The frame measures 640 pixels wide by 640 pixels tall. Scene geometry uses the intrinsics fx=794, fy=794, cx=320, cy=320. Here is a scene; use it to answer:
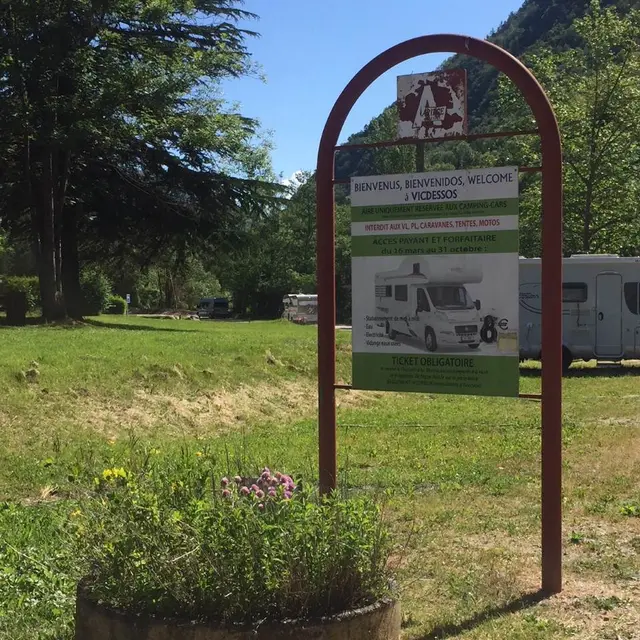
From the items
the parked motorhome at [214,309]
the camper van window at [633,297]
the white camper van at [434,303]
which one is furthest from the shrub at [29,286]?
the white camper van at [434,303]

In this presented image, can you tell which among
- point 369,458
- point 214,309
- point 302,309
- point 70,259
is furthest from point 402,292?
point 214,309

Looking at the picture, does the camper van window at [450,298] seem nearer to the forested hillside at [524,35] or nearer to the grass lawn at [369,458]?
the grass lawn at [369,458]

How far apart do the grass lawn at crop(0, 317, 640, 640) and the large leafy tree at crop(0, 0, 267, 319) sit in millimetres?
7076

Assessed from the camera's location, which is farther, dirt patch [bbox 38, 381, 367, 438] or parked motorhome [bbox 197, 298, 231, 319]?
parked motorhome [bbox 197, 298, 231, 319]

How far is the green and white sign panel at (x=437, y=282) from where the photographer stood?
4551 mm

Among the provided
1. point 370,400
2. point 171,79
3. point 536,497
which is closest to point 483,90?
point 171,79

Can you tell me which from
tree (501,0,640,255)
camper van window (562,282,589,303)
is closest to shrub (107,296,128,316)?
tree (501,0,640,255)

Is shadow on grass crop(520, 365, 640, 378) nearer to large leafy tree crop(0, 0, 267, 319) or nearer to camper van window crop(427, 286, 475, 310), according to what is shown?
large leafy tree crop(0, 0, 267, 319)

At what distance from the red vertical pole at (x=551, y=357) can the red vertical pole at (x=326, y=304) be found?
Result: 1292 mm

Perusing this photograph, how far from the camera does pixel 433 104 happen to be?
4.84 m

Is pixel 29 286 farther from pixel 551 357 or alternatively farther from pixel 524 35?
pixel 524 35

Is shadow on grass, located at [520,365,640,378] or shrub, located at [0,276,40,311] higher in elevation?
shrub, located at [0,276,40,311]

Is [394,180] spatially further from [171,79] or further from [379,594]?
[171,79]

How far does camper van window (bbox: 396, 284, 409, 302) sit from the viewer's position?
4.82m
